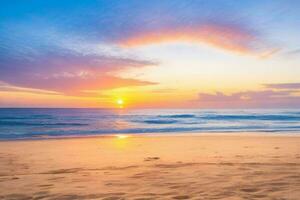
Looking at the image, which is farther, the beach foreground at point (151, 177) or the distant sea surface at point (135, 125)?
the distant sea surface at point (135, 125)

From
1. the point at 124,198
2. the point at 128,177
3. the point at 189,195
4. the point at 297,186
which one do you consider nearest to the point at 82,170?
the point at 128,177

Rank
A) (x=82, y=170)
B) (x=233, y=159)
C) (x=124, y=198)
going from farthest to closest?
(x=233, y=159) < (x=82, y=170) < (x=124, y=198)

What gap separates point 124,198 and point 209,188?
1.89m

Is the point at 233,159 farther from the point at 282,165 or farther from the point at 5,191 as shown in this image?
the point at 5,191

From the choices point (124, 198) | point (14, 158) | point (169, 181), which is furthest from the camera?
point (14, 158)

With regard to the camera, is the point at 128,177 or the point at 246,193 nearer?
the point at 246,193

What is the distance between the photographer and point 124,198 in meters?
5.97

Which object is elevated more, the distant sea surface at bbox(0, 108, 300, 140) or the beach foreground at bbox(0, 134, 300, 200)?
the beach foreground at bbox(0, 134, 300, 200)

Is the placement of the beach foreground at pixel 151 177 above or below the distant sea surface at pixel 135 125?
above

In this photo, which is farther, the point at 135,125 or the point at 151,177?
the point at 135,125

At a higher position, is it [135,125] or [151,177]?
[151,177]

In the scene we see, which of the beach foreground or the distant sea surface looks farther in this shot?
the distant sea surface

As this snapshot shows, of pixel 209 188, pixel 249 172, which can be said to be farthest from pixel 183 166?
pixel 209 188

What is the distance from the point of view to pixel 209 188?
6.60 m
